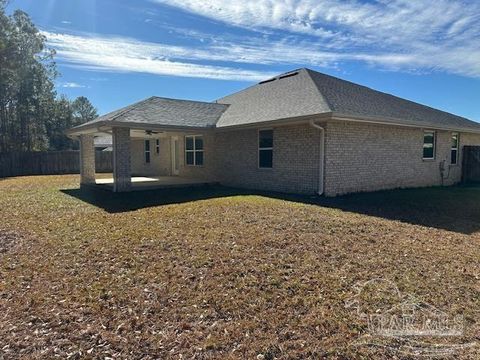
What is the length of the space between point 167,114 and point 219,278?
461 inches

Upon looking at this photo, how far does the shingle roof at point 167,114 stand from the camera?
13.5 metres

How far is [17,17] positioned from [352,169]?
33310mm

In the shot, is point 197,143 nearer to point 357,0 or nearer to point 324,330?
point 357,0

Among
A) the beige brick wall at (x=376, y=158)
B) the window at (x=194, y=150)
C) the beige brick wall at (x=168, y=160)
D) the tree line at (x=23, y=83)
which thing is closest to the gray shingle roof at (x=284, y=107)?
the beige brick wall at (x=376, y=158)

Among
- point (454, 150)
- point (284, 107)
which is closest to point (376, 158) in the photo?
point (284, 107)

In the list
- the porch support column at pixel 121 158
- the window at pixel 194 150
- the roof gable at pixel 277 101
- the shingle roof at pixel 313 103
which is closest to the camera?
the shingle roof at pixel 313 103

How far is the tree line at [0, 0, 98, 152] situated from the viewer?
91.2ft

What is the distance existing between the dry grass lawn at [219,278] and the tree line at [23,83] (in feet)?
84.0

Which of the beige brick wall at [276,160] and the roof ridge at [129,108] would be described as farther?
the roof ridge at [129,108]

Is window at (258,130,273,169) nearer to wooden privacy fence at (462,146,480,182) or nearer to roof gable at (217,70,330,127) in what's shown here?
roof gable at (217,70,330,127)

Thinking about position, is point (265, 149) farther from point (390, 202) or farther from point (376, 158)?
point (390, 202)

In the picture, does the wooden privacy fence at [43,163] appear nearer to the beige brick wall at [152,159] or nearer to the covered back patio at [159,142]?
the beige brick wall at [152,159]

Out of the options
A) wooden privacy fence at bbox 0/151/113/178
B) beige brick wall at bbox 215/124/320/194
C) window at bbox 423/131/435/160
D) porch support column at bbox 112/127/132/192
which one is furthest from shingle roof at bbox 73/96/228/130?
wooden privacy fence at bbox 0/151/113/178
